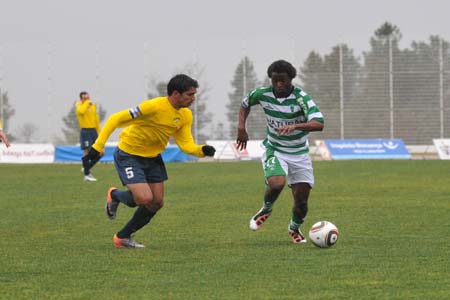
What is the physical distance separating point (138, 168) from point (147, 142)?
0.91 feet

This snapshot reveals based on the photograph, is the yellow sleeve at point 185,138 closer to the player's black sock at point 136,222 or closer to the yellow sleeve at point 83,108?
the player's black sock at point 136,222

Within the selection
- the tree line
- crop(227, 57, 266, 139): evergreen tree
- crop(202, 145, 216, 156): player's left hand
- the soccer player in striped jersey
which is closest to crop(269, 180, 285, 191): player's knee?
the soccer player in striped jersey

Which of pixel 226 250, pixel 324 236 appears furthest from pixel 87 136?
pixel 324 236

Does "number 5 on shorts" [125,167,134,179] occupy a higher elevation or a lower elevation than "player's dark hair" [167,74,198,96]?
lower

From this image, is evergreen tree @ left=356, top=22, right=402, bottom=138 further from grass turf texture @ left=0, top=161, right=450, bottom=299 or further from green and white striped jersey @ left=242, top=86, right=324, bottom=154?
green and white striped jersey @ left=242, top=86, right=324, bottom=154

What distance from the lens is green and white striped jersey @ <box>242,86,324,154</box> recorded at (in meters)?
10.6

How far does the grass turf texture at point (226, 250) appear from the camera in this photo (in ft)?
25.1

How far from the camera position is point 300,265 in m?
8.96

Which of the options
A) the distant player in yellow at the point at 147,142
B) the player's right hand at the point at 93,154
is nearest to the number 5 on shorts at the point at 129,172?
the distant player in yellow at the point at 147,142

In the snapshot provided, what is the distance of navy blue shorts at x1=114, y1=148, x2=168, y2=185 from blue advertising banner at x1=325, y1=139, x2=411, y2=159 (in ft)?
97.6

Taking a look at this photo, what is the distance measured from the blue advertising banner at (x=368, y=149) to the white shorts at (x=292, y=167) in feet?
95.8

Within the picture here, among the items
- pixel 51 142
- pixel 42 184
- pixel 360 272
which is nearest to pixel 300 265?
pixel 360 272

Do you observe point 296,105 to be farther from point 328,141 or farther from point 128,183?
point 328,141

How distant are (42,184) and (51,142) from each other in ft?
67.4
